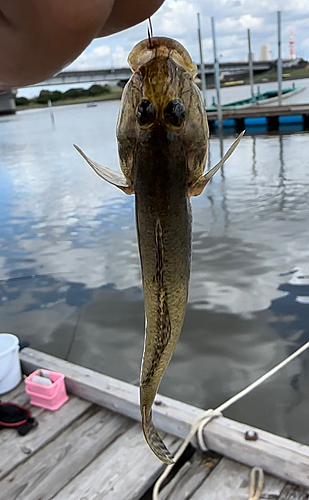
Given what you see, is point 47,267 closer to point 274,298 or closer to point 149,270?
point 274,298

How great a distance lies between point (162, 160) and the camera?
4.68 ft

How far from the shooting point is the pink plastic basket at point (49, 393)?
4.61 metres

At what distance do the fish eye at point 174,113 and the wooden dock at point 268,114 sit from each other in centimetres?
3106

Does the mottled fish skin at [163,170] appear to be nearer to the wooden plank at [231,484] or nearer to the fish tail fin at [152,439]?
the fish tail fin at [152,439]

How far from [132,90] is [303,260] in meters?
8.36

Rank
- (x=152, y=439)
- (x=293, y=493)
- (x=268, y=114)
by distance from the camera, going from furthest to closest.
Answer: (x=268, y=114), (x=293, y=493), (x=152, y=439)

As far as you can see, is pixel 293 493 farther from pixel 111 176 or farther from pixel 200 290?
pixel 200 290

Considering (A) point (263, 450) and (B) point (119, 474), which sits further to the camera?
(B) point (119, 474)

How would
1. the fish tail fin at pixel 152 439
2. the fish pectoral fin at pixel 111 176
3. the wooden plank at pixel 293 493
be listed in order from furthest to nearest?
the wooden plank at pixel 293 493, the fish tail fin at pixel 152 439, the fish pectoral fin at pixel 111 176

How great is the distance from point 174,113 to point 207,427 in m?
3.18

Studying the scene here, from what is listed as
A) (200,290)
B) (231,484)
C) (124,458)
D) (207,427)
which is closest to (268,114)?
(200,290)

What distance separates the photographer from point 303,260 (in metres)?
9.27

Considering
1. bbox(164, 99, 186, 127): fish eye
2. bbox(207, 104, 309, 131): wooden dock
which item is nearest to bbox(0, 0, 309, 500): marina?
bbox(164, 99, 186, 127): fish eye

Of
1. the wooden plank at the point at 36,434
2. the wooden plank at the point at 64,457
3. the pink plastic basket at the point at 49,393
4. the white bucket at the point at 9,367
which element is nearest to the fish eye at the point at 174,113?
the wooden plank at the point at 64,457
